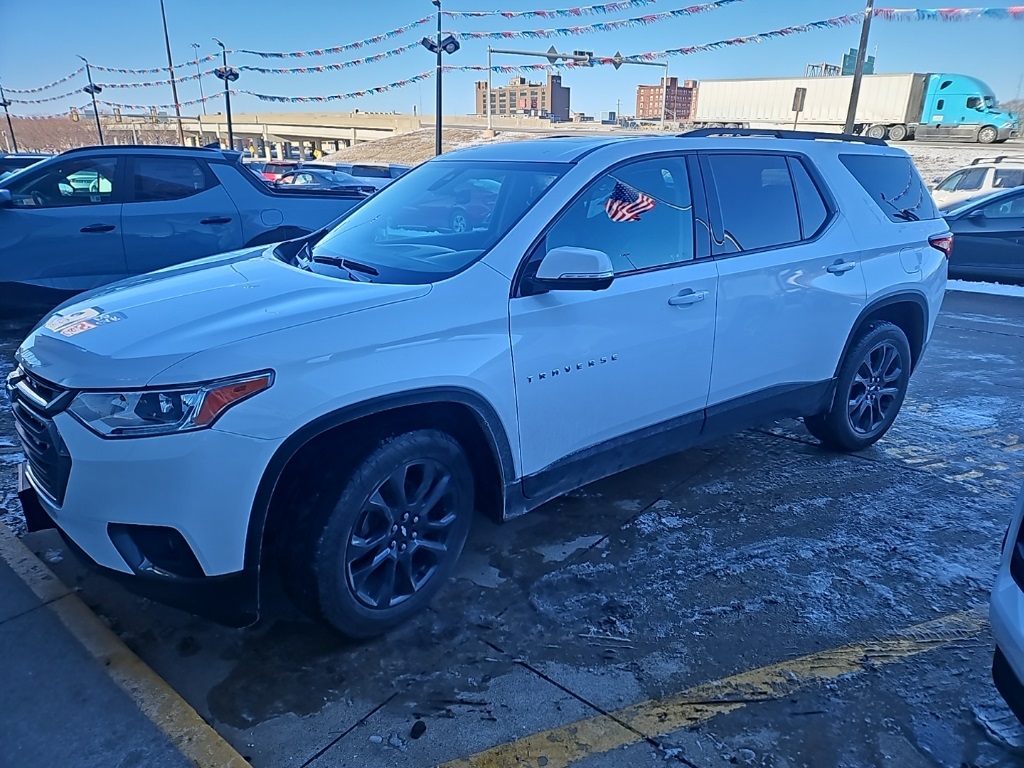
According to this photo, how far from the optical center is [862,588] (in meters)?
3.10

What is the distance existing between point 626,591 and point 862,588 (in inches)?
40.3

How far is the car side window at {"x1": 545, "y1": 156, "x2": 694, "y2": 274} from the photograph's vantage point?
3059mm

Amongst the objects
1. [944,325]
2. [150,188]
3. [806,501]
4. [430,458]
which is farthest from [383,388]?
[944,325]

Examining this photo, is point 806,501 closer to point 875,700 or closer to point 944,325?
point 875,700

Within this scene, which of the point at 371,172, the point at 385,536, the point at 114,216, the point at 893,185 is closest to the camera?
the point at 385,536

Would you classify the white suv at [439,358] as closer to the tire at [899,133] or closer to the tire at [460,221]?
the tire at [460,221]

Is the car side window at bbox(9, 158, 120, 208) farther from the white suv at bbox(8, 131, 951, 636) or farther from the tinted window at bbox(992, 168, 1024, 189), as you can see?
the tinted window at bbox(992, 168, 1024, 189)

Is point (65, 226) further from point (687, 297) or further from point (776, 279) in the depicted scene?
point (776, 279)

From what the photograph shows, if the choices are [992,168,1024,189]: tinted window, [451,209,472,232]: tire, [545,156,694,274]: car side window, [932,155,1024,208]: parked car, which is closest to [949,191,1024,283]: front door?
[932,155,1024,208]: parked car

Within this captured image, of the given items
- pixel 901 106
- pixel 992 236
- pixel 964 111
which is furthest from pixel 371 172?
pixel 964 111

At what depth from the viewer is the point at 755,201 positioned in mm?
3727

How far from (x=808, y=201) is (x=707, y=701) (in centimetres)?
277

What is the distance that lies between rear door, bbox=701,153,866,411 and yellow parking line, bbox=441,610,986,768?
4.29 ft

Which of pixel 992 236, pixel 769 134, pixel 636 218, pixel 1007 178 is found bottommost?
pixel 992 236
